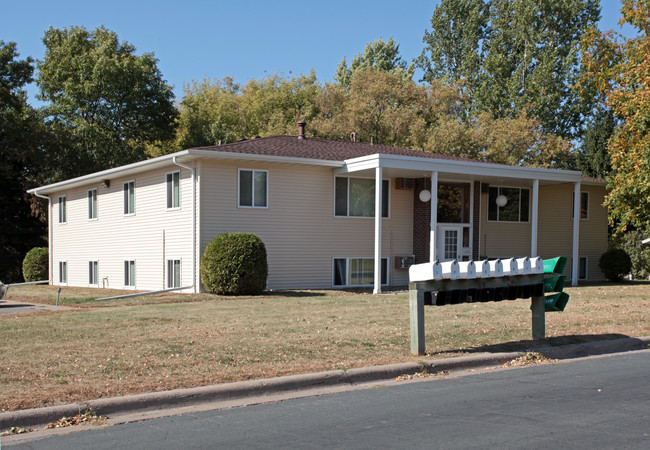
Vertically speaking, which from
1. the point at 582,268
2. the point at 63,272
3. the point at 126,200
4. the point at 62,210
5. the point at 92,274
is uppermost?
the point at 126,200

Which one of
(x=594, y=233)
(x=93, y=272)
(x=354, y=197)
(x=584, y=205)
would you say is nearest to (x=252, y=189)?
(x=354, y=197)

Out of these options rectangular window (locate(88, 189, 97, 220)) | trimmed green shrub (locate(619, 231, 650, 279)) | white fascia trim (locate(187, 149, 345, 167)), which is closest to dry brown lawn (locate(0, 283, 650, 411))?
white fascia trim (locate(187, 149, 345, 167))

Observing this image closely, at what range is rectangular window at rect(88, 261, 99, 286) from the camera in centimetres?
2536

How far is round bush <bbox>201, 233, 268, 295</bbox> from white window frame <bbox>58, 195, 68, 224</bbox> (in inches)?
498

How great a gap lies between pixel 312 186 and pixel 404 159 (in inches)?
124

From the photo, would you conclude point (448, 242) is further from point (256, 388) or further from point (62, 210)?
point (256, 388)

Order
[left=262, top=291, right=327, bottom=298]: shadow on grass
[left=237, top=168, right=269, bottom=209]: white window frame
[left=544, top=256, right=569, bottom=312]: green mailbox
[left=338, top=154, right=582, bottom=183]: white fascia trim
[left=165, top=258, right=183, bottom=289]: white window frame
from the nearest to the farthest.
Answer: [left=544, top=256, right=569, bottom=312]: green mailbox
[left=262, top=291, right=327, bottom=298]: shadow on grass
[left=338, top=154, right=582, bottom=183]: white fascia trim
[left=237, top=168, right=269, bottom=209]: white window frame
[left=165, top=258, right=183, bottom=289]: white window frame

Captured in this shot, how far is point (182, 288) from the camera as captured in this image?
1856 cm

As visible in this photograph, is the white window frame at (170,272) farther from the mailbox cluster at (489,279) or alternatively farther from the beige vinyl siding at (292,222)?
the mailbox cluster at (489,279)

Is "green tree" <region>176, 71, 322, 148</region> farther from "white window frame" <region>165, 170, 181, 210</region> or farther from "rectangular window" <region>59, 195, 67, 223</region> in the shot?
"white window frame" <region>165, 170, 181, 210</region>

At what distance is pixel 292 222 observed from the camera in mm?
20578

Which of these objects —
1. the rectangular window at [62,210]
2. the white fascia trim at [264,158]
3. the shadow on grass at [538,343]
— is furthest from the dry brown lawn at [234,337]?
the rectangular window at [62,210]

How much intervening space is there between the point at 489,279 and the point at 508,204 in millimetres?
16829

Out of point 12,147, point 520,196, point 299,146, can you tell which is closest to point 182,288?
point 299,146
